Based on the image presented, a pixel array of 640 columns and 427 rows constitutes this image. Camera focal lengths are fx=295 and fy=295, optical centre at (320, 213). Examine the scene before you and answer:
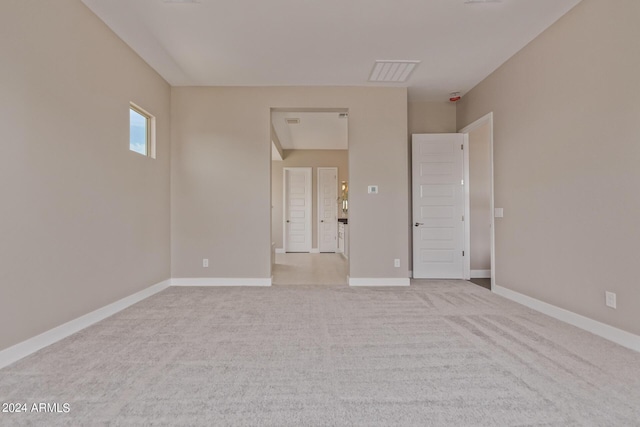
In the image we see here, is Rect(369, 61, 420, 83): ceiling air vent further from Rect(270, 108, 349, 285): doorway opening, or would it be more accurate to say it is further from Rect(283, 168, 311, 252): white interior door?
Rect(283, 168, 311, 252): white interior door

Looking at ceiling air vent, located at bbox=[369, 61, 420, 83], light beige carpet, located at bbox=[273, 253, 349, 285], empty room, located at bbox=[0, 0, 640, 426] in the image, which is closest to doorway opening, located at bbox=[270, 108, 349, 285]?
light beige carpet, located at bbox=[273, 253, 349, 285]

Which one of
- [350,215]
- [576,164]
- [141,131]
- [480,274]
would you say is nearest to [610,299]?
[576,164]

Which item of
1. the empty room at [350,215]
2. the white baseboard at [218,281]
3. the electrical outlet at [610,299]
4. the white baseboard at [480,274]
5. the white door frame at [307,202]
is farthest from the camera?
the white door frame at [307,202]

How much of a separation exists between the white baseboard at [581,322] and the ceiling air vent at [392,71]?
2.96 m

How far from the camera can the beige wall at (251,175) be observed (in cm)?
420

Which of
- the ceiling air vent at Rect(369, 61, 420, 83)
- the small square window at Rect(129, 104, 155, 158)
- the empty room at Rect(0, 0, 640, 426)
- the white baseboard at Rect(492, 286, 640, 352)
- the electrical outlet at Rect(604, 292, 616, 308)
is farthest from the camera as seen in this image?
the ceiling air vent at Rect(369, 61, 420, 83)

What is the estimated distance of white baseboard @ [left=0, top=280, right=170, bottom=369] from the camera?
197 centimetres

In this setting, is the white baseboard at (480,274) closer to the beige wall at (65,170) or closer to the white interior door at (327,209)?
the white interior door at (327,209)

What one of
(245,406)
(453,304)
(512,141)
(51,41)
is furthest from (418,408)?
(51,41)


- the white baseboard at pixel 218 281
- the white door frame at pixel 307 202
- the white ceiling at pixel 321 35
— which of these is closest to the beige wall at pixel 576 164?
the white ceiling at pixel 321 35

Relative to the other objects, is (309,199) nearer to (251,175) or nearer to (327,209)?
(327,209)

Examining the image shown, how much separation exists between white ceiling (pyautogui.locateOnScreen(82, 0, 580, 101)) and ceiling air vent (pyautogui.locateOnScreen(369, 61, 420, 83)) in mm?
91

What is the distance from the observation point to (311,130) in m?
6.36

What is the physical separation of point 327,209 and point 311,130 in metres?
2.58
